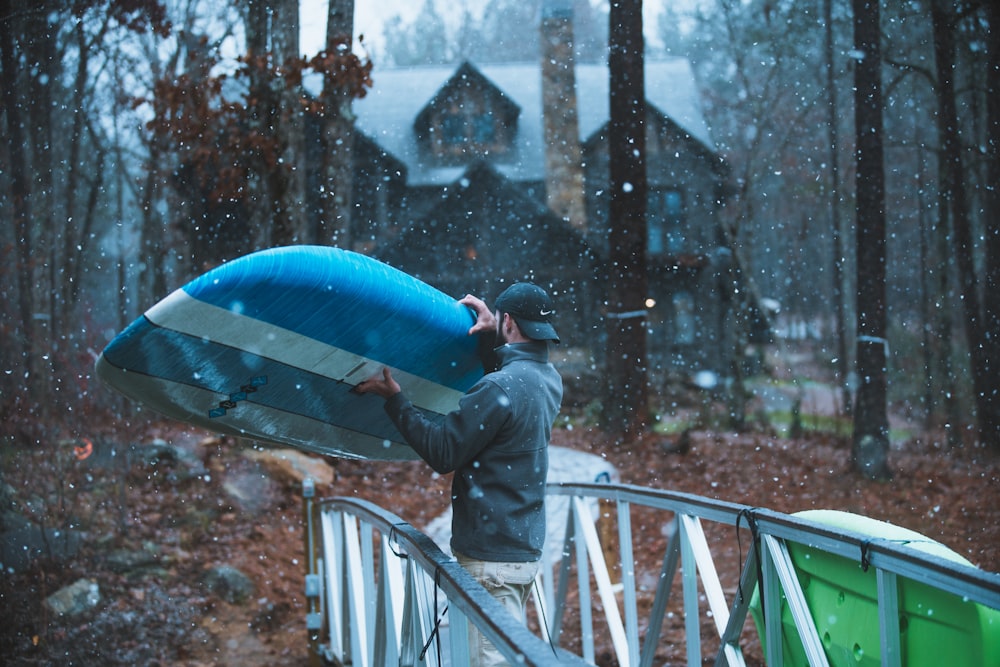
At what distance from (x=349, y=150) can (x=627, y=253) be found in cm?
437

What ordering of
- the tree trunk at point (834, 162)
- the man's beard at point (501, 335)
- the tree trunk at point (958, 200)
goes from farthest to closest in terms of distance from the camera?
the tree trunk at point (834, 162)
the tree trunk at point (958, 200)
the man's beard at point (501, 335)

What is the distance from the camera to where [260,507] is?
8914 mm

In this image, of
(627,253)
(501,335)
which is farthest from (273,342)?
(627,253)

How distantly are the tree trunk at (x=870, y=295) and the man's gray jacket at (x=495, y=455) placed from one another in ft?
32.6

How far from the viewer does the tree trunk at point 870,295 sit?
11.5m

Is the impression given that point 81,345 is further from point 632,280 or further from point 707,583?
point 707,583

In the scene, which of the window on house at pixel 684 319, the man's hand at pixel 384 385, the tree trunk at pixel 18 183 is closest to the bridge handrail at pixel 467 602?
the man's hand at pixel 384 385

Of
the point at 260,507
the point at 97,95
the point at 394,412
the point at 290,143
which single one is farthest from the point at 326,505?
the point at 97,95

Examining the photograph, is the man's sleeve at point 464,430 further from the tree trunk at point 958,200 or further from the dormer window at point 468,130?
the dormer window at point 468,130

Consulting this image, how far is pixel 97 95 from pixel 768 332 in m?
15.6

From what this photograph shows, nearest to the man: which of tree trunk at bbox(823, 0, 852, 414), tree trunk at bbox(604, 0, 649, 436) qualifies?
tree trunk at bbox(604, 0, 649, 436)

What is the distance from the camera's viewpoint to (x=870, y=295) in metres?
11.9

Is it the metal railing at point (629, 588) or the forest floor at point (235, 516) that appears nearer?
the metal railing at point (629, 588)

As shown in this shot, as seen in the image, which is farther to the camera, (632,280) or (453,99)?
(453,99)
